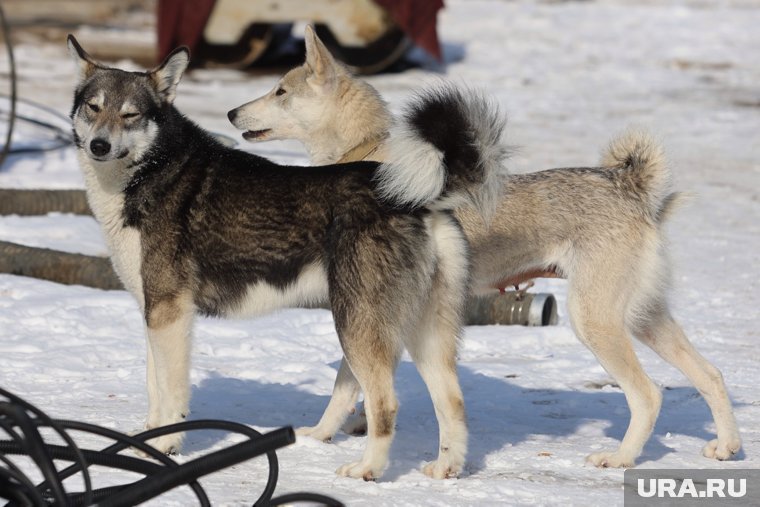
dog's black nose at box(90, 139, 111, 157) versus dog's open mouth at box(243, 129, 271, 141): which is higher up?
dog's open mouth at box(243, 129, 271, 141)

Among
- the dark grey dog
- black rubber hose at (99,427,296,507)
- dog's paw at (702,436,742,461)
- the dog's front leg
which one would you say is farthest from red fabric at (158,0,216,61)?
black rubber hose at (99,427,296,507)

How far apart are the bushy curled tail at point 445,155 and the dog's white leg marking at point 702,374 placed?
3.79 ft

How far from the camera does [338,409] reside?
15.5ft

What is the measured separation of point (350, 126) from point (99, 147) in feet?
5.09

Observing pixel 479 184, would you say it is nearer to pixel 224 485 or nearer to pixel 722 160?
pixel 224 485

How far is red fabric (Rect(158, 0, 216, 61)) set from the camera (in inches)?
589

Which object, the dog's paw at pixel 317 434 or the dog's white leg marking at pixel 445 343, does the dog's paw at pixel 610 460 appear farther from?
the dog's paw at pixel 317 434

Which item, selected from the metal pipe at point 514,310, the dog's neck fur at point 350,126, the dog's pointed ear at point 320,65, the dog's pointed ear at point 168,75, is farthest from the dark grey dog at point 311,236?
the metal pipe at point 514,310

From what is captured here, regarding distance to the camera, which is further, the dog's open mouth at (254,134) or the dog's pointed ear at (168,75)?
the dog's open mouth at (254,134)

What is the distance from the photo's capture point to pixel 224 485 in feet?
12.9

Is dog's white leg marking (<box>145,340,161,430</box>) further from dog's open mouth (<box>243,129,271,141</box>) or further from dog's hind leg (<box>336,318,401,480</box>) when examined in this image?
dog's open mouth (<box>243,129,271,141</box>)

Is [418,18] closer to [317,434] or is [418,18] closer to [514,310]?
[514,310]

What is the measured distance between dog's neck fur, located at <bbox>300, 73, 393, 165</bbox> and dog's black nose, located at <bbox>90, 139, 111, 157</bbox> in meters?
1.42

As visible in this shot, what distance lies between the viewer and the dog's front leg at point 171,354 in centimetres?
428
